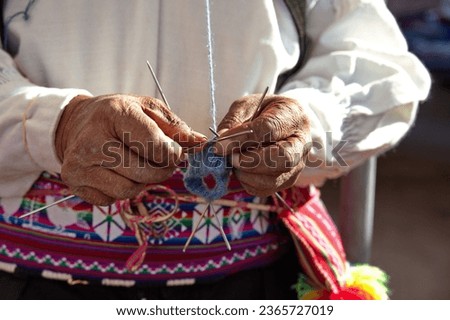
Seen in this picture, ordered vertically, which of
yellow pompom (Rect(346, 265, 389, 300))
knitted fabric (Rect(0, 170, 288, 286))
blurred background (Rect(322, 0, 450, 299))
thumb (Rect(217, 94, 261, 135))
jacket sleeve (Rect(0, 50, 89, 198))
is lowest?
blurred background (Rect(322, 0, 450, 299))

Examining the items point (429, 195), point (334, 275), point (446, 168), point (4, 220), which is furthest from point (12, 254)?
point (446, 168)

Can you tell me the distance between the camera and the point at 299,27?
1.29m

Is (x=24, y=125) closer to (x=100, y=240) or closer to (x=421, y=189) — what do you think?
(x=100, y=240)

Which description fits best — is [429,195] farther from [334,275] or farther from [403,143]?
[334,275]

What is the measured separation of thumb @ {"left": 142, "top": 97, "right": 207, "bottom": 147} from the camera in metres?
1.00

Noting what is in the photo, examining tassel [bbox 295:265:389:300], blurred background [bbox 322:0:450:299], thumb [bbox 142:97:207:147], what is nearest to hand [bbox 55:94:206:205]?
thumb [bbox 142:97:207:147]

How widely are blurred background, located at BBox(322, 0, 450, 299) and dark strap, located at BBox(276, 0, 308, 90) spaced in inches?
63.1

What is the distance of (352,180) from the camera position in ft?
5.45

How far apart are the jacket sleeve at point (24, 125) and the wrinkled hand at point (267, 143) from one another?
242 mm

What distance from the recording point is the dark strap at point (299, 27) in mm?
1271

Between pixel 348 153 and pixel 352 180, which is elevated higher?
pixel 348 153

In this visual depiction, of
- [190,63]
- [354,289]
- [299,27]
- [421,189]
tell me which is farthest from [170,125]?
[421,189]

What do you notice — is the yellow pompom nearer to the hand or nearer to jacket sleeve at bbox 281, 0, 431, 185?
jacket sleeve at bbox 281, 0, 431, 185

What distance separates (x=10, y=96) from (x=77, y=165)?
21 centimetres
